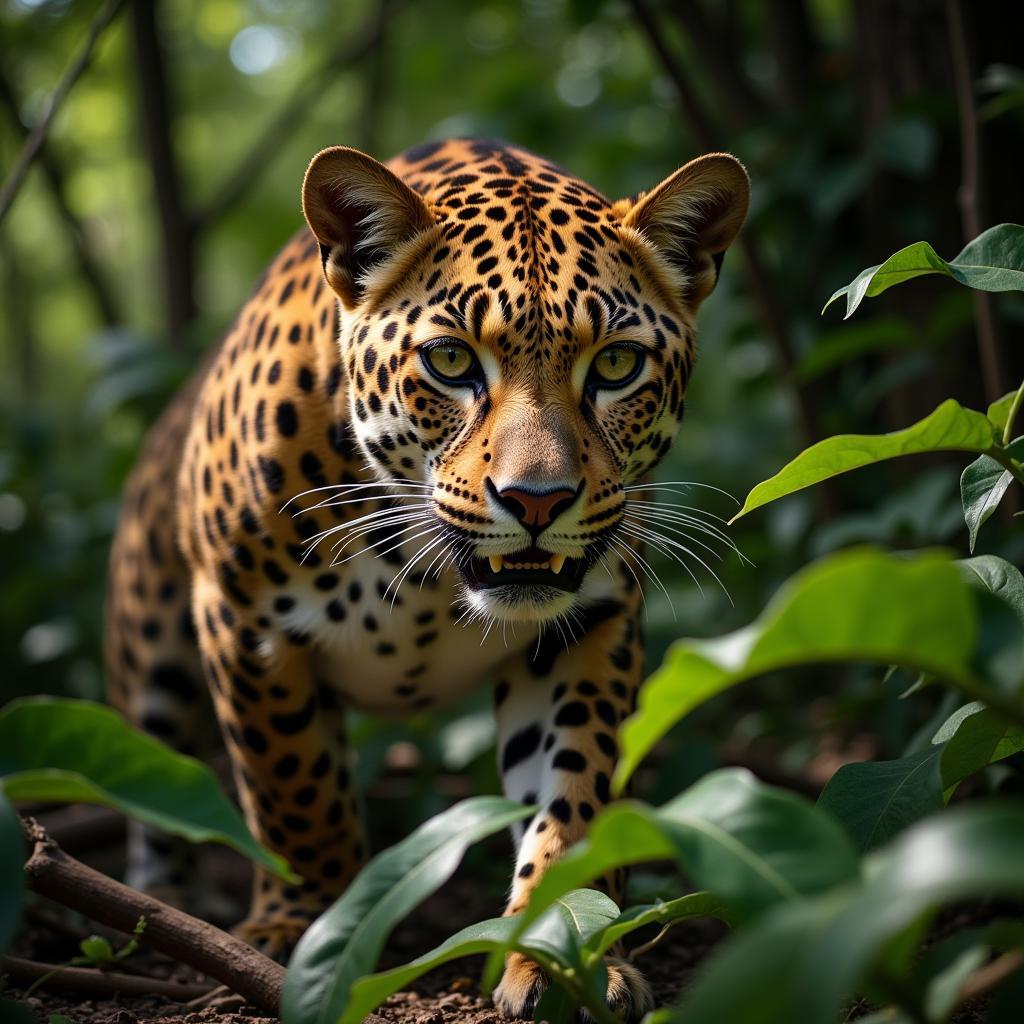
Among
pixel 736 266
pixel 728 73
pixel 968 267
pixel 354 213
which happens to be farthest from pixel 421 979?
pixel 736 266

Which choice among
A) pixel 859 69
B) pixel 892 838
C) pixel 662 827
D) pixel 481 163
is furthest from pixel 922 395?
pixel 662 827

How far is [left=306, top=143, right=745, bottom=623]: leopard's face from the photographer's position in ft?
12.1

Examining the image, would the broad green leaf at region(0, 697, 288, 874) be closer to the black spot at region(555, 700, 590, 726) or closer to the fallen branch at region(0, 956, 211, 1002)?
the fallen branch at region(0, 956, 211, 1002)

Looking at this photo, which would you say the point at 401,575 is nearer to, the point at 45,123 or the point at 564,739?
the point at 564,739

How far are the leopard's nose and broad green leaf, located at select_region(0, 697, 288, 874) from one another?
1.53 meters

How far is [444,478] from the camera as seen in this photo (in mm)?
3836

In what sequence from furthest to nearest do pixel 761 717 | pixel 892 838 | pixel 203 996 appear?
pixel 761 717 < pixel 203 996 < pixel 892 838

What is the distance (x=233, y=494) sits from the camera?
14.8 feet

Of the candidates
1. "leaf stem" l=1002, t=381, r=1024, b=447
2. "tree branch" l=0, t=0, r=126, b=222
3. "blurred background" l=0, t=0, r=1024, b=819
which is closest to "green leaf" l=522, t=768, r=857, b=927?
"leaf stem" l=1002, t=381, r=1024, b=447

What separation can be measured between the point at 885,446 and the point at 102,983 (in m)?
2.56

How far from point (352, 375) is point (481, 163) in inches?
38.3

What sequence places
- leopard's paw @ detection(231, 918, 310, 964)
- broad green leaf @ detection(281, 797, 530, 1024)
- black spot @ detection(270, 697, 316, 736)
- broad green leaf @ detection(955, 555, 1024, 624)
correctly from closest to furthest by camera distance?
broad green leaf @ detection(281, 797, 530, 1024)
broad green leaf @ detection(955, 555, 1024, 624)
leopard's paw @ detection(231, 918, 310, 964)
black spot @ detection(270, 697, 316, 736)

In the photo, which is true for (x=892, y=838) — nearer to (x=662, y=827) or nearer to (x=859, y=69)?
(x=662, y=827)

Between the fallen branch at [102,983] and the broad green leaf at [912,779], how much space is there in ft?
6.25
